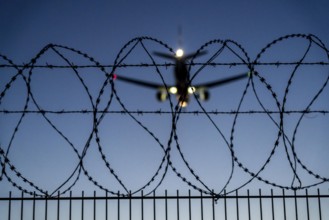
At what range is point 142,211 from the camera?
6.59 meters

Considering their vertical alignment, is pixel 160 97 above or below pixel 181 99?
above

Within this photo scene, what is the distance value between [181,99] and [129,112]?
2.28ft

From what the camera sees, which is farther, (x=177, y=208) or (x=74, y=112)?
(x=177, y=208)

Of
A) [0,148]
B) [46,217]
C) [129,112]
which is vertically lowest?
[46,217]

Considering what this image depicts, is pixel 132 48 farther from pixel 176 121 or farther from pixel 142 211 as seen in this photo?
pixel 142 211

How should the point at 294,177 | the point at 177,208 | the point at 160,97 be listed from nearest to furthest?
the point at 294,177 < the point at 177,208 < the point at 160,97

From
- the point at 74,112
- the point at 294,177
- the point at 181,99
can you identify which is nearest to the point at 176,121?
the point at 181,99

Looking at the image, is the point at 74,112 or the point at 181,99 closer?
the point at 181,99

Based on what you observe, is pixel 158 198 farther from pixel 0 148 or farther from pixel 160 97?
pixel 160 97

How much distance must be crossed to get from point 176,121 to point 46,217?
2576mm

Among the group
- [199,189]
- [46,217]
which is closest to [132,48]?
[199,189]

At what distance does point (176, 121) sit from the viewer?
5719 millimetres

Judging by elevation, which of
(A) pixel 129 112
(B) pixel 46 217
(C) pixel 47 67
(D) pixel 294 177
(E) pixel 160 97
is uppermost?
(E) pixel 160 97

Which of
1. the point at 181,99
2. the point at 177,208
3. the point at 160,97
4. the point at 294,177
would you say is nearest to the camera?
the point at 181,99
